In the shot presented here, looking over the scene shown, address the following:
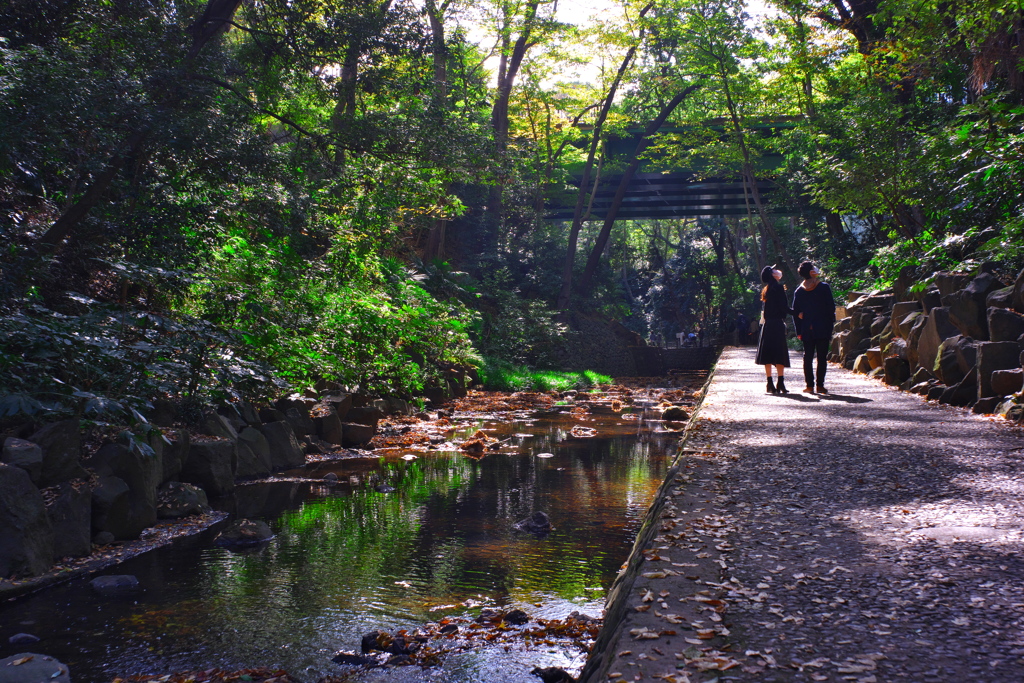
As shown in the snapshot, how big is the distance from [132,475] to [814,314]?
26.4ft

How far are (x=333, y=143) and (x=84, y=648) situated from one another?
35.1 ft

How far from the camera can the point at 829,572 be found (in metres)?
2.68

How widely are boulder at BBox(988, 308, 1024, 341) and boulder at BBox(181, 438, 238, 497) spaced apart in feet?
24.9

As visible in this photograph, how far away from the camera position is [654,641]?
2178 millimetres

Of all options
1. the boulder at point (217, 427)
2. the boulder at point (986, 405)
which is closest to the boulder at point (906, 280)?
the boulder at point (986, 405)

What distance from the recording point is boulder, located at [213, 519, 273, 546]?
506cm

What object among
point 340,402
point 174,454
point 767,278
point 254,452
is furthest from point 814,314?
point 174,454

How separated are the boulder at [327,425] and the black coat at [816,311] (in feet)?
20.0

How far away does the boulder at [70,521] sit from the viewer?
15.1 ft

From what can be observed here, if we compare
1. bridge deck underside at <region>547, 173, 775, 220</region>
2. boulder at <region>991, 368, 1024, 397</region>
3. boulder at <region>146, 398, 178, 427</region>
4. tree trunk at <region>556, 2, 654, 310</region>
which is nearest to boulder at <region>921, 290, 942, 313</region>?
boulder at <region>991, 368, 1024, 397</region>

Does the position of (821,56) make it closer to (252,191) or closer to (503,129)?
(503,129)

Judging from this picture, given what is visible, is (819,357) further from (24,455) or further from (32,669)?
(32,669)

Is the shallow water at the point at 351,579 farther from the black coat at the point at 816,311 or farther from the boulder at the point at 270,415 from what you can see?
the black coat at the point at 816,311

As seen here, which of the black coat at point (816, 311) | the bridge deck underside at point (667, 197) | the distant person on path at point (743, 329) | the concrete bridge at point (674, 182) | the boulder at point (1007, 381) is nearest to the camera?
the boulder at point (1007, 381)
